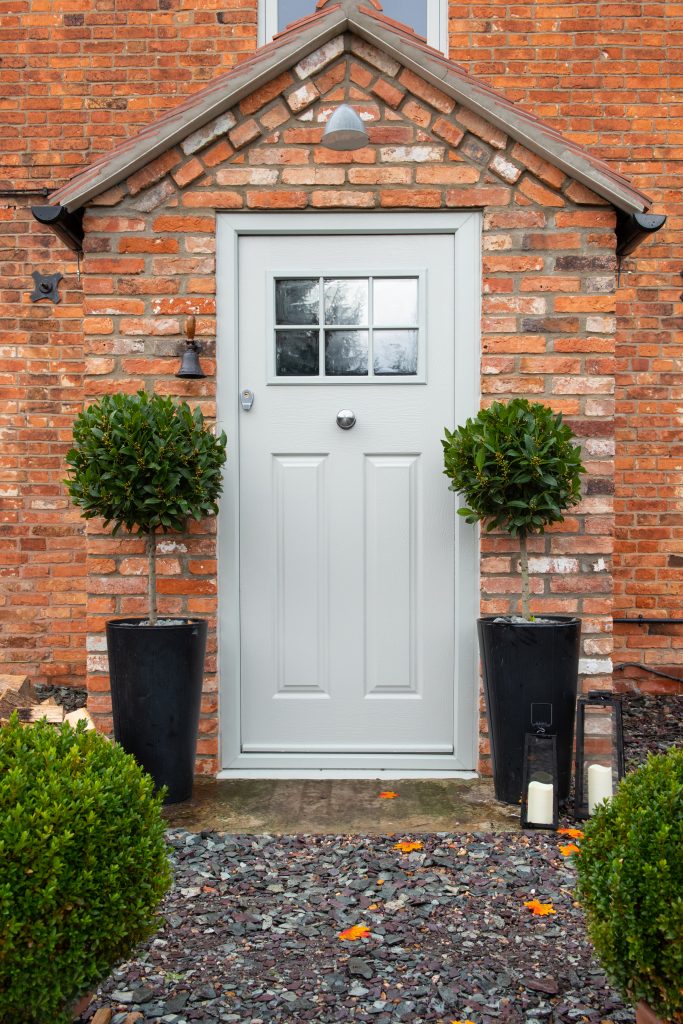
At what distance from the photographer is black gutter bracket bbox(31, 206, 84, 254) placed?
3553mm

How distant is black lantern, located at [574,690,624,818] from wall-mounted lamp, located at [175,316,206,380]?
207 cm

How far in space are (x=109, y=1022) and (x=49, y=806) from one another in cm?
71

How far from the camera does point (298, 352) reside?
3.93 m

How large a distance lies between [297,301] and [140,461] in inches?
45.7

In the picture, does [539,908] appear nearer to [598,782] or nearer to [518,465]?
[598,782]

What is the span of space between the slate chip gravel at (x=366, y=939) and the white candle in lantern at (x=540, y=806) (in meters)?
0.07

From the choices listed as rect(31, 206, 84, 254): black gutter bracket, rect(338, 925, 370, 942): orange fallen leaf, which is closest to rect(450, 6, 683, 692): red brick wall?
rect(31, 206, 84, 254): black gutter bracket

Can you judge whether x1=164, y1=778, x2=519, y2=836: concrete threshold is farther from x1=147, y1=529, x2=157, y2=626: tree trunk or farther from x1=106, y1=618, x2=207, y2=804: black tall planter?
x1=147, y1=529, x2=157, y2=626: tree trunk

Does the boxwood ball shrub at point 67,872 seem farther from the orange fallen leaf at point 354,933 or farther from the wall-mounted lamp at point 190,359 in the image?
the wall-mounted lamp at point 190,359

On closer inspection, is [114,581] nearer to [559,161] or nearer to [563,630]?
[563,630]

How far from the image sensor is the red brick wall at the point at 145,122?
502cm

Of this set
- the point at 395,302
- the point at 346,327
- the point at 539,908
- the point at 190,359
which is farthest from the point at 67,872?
the point at 395,302

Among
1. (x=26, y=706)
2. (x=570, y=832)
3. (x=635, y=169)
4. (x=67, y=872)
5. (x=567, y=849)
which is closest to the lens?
(x=67, y=872)

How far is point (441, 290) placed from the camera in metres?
3.87
